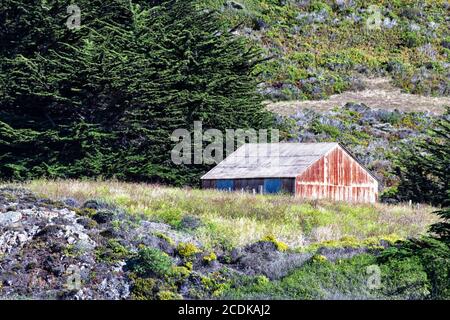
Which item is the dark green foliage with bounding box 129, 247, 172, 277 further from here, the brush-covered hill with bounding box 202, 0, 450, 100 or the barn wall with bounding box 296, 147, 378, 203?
the brush-covered hill with bounding box 202, 0, 450, 100

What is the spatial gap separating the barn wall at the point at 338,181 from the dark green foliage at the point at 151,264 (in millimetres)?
18024

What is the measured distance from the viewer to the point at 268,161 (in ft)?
141

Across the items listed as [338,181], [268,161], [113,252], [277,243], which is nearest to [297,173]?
[268,161]

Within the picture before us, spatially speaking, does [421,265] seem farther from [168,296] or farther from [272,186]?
[272,186]

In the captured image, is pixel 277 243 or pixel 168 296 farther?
pixel 277 243

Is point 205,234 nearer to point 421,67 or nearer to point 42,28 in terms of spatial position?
point 42,28

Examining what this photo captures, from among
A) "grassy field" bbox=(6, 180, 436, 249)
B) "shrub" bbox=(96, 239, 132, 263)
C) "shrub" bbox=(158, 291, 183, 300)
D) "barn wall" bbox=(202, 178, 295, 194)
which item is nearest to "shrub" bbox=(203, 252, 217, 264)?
"grassy field" bbox=(6, 180, 436, 249)

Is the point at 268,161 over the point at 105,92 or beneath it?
beneath

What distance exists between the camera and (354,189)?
43.7 m

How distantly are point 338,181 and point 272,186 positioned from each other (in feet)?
13.0

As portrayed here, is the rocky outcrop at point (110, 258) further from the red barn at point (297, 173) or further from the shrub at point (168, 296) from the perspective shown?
the red barn at point (297, 173)

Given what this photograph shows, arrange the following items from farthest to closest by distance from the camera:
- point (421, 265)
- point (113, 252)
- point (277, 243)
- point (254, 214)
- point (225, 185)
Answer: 1. point (225, 185)
2. point (254, 214)
3. point (277, 243)
4. point (113, 252)
5. point (421, 265)

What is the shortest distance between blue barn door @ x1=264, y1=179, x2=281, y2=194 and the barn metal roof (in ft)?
0.75
